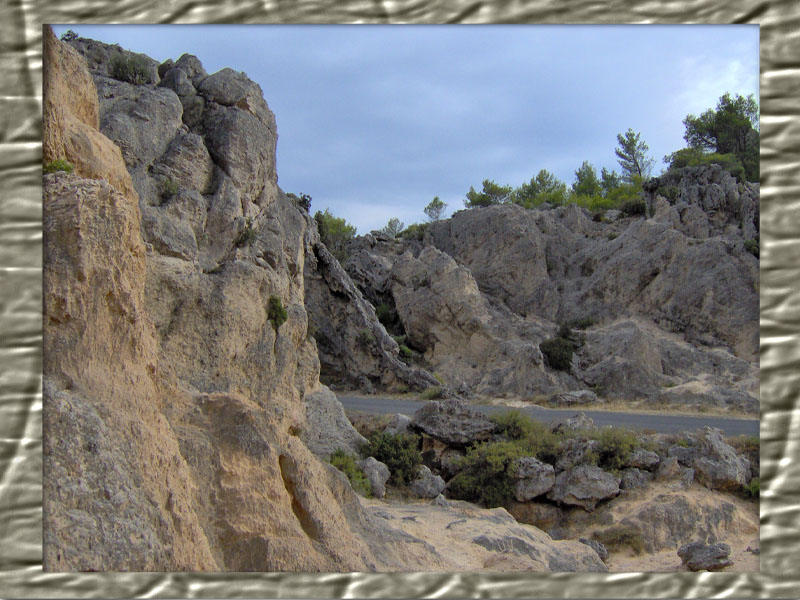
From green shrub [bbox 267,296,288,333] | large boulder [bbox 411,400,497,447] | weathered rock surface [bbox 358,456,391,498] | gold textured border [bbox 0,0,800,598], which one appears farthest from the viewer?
large boulder [bbox 411,400,497,447]

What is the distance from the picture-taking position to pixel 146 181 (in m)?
11.8

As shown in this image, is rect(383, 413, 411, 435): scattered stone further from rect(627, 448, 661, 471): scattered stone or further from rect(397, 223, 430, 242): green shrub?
rect(397, 223, 430, 242): green shrub

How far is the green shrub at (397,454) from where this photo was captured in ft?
46.7

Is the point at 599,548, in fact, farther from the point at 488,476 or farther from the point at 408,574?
the point at 408,574

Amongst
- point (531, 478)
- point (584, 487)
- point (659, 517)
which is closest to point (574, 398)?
point (531, 478)

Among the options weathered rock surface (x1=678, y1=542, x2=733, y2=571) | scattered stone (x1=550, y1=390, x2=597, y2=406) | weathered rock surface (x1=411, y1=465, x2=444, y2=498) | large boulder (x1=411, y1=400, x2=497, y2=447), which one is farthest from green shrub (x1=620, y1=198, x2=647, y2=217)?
weathered rock surface (x1=678, y1=542, x2=733, y2=571)

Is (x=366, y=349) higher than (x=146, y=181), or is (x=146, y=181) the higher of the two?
(x=146, y=181)

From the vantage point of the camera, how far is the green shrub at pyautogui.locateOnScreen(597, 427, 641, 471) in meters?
14.0

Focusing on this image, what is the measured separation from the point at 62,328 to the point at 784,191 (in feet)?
17.6

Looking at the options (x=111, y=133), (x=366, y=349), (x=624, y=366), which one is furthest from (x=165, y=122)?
(x=624, y=366)

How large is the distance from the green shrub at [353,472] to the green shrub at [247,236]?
4.85 m

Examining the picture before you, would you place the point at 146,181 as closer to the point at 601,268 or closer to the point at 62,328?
the point at 62,328

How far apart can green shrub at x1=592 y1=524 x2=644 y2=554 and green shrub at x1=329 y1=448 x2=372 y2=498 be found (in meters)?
4.40

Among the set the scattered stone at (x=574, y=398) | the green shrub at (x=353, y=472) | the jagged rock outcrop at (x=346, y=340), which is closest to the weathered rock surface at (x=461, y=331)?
the scattered stone at (x=574, y=398)
